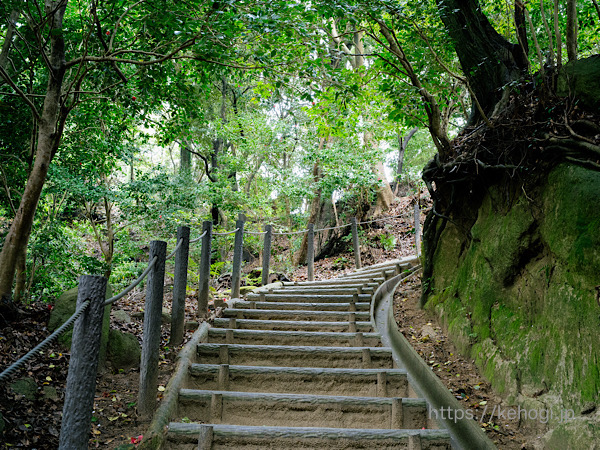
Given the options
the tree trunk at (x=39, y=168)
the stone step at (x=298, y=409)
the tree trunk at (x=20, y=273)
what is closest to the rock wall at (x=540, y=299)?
the stone step at (x=298, y=409)

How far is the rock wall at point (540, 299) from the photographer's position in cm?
245

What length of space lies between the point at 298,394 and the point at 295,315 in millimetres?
2169

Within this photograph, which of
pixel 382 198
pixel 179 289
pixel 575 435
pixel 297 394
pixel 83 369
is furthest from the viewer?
pixel 382 198

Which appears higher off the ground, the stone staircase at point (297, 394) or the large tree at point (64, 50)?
the large tree at point (64, 50)

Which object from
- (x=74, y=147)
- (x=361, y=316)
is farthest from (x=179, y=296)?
(x=74, y=147)

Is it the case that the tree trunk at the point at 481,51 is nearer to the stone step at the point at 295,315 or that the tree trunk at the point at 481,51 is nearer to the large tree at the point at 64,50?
the large tree at the point at 64,50

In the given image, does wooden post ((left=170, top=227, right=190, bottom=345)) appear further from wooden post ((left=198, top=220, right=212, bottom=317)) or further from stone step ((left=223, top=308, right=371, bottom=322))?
stone step ((left=223, top=308, right=371, bottom=322))

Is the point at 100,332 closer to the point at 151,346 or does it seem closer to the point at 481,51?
the point at 151,346

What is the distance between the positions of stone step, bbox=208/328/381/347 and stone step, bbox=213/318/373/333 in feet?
1.18

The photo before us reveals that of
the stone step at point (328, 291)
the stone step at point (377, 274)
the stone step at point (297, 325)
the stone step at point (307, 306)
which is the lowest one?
the stone step at point (297, 325)

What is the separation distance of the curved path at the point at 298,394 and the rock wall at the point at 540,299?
0.68m

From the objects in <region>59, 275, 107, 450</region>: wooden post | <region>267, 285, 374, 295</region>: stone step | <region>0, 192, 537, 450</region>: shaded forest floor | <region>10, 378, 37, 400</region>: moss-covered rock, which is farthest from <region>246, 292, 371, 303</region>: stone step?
<region>59, 275, 107, 450</region>: wooden post

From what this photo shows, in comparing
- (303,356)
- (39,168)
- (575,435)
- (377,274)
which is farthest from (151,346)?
(377,274)

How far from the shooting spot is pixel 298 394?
10.3 feet
